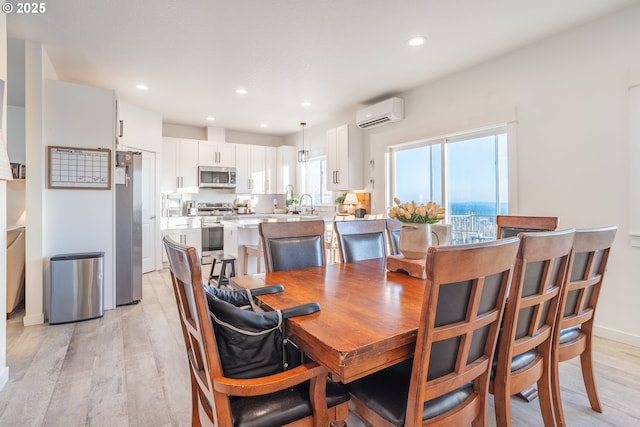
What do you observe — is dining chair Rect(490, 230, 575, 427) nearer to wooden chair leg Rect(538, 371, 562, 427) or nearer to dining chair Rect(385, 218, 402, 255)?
wooden chair leg Rect(538, 371, 562, 427)

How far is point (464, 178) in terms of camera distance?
3889 millimetres

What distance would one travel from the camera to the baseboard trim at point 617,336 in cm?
256

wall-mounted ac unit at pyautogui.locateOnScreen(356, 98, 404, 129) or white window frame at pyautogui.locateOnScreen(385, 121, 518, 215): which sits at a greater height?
wall-mounted ac unit at pyautogui.locateOnScreen(356, 98, 404, 129)

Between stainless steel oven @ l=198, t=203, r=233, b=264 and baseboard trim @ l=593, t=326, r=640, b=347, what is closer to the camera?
baseboard trim @ l=593, t=326, r=640, b=347

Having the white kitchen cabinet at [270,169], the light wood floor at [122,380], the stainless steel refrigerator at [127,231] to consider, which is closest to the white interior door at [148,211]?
the stainless steel refrigerator at [127,231]

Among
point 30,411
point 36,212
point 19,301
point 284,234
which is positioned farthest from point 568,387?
point 19,301

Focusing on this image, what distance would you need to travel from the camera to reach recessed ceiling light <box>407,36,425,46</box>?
9.56 feet

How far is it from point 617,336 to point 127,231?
15.8 ft

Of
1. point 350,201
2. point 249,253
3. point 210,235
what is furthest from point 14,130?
point 350,201

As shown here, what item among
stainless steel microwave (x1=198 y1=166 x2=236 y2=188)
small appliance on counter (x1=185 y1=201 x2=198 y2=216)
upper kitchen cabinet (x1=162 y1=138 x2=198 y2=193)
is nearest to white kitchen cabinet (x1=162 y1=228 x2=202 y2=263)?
small appliance on counter (x1=185 y1=201 x2=198 y2=216)

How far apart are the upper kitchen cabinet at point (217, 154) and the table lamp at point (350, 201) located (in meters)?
2.67

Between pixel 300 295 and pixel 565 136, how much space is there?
2.86 metres

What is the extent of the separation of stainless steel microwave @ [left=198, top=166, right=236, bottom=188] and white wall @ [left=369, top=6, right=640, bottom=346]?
14.9 feet

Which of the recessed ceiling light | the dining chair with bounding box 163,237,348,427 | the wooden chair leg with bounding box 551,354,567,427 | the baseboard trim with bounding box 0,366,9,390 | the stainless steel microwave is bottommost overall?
the baseboard trim with bounding box 0,366,9,390
